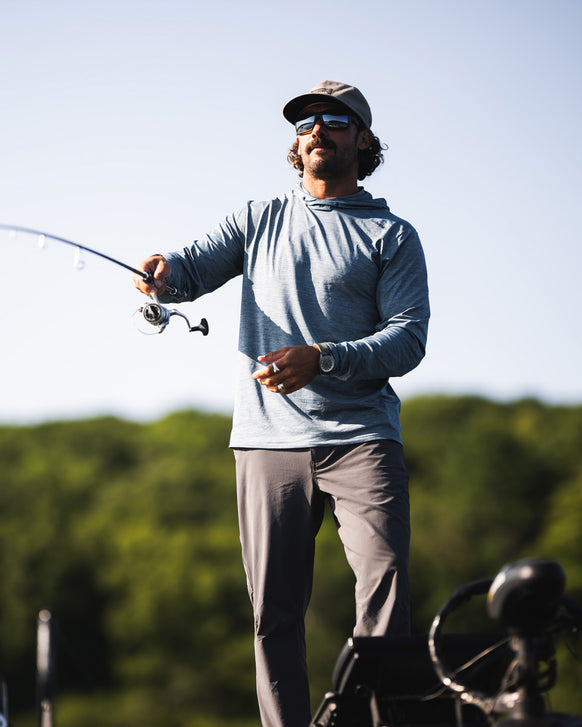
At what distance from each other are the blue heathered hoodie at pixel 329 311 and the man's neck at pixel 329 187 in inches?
1.7

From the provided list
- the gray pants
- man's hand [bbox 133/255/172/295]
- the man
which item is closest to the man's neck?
the man

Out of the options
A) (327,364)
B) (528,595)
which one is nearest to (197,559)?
(327,364)

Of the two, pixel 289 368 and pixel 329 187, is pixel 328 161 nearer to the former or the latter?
pixel 329 187

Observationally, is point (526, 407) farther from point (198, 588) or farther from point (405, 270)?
point (405, 270)

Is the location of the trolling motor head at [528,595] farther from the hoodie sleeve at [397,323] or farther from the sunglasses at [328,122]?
the sunglasses at [328,122]

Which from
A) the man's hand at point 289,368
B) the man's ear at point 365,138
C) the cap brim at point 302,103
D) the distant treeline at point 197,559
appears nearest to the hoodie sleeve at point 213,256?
the cap brim at point 302,103

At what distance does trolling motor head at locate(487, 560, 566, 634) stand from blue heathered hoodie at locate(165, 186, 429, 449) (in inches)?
51.2

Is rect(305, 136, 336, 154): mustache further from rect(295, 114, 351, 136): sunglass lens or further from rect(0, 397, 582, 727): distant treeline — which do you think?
rect(0, 397, 582, 727): distant treeline

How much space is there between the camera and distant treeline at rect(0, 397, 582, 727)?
4428 cm

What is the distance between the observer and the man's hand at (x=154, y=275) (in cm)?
327

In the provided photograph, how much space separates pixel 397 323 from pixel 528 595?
150 cm

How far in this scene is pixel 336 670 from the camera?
227 centimetres

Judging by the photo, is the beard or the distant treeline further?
the distant treeline

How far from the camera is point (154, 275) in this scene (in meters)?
3.28
